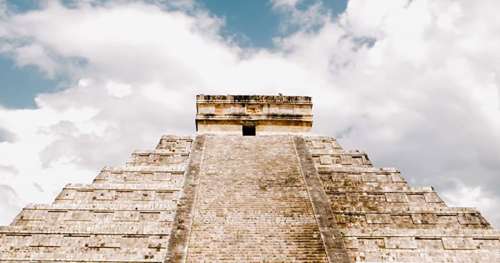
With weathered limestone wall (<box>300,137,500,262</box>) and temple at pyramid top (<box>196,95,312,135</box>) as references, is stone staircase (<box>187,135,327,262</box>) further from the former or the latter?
temple at pyramid top (<box>196,95,312,135</box>)

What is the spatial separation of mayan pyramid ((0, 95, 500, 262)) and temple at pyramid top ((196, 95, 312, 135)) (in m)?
2.46

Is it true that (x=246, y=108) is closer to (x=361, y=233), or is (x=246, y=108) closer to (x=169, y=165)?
(x=169, y=165)

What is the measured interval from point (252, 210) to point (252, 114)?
6.13 metres

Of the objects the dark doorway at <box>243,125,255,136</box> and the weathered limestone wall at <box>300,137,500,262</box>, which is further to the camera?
the dark doorway at <box>243,125,255,136</box>

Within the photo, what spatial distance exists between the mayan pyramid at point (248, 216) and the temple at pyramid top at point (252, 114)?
8.08 feet

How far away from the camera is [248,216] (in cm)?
919

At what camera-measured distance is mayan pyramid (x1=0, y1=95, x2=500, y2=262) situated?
8.33 meters

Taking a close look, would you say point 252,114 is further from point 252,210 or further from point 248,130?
point 252,210

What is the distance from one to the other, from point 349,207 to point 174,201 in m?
3.64

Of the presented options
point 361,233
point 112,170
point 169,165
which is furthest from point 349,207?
point 112,170

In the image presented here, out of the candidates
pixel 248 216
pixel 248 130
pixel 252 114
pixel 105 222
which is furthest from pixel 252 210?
pixel 252 114

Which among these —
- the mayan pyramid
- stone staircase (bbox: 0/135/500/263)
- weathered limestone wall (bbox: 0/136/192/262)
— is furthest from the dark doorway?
weathered limestone wall (bbox: 0/136/192/262)

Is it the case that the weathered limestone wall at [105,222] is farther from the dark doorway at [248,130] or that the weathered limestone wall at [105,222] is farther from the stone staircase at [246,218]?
the dark doorway at [248,130]

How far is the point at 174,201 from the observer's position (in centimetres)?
977
